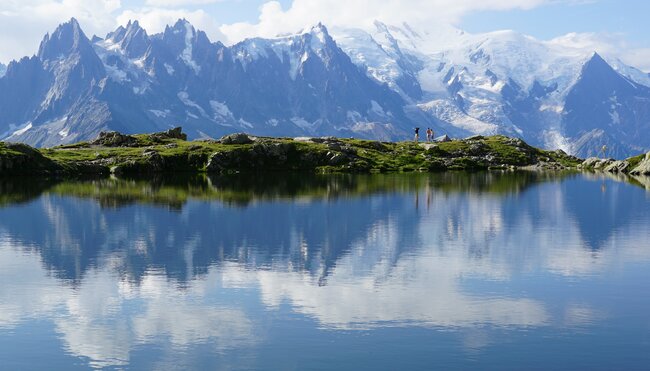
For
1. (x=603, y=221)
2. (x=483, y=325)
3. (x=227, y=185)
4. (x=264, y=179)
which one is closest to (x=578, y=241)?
(x=603, y=221)

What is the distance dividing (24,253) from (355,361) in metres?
49.7

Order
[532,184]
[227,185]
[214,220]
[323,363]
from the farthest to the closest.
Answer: [532,184] → [227,185] → [214,220] → [323,363]

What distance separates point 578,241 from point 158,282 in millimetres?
49850

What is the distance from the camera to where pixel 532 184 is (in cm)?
18812

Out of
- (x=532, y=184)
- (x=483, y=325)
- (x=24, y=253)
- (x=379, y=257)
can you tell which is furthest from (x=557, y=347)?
(x=532, y=184)

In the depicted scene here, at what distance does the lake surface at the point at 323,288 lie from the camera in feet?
144

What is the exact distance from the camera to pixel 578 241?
88188 millimetres

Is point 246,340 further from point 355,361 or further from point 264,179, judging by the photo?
point 264,179

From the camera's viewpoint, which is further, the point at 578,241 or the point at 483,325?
the point at 578,241

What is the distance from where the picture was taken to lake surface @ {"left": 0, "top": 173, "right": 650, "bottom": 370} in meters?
43.9

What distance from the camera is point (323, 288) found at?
60.9m

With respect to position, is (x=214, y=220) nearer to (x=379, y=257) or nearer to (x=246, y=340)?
(x=379, y=257)

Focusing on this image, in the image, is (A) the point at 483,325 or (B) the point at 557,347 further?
(A) the point at 483,325

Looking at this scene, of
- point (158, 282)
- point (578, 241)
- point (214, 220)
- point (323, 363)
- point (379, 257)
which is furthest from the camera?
point (214, 220)
